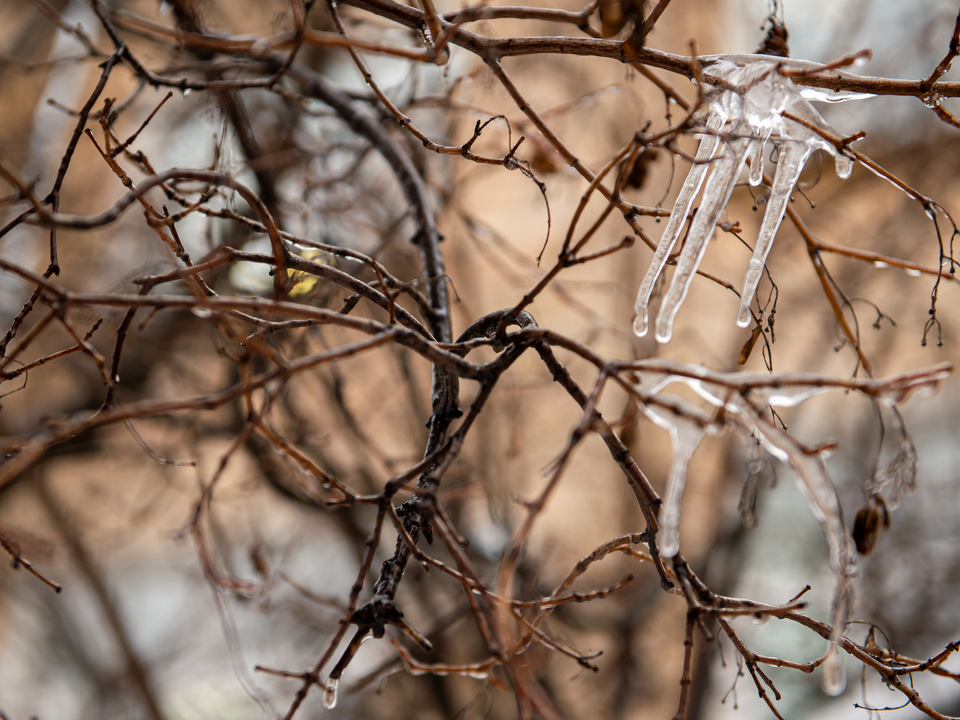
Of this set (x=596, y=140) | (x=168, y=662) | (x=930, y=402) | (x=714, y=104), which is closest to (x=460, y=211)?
(x=714, y=104)

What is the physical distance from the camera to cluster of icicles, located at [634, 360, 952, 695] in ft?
1.10

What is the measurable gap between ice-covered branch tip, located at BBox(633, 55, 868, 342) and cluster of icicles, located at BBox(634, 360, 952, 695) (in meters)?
0.11

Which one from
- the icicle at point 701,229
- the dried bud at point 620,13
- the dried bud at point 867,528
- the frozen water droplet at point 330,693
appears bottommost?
the frozen water droplet at point 330,693

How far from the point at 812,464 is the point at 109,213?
0.38 meters

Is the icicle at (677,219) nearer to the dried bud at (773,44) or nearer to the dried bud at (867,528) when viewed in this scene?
the dried bud at (773,44)

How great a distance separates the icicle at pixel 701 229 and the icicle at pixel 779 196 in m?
0.04

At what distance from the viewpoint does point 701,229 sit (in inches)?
18.5

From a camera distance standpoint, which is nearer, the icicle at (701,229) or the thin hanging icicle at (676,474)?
the thin hanging icicle at (676,474)

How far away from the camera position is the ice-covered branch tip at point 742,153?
470 millimetres

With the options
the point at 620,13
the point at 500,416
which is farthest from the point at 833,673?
the point at 500,416

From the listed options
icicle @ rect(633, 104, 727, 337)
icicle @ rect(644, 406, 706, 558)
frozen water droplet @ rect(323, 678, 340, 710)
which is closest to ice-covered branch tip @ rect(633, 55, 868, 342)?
icicle @ rect(633, 104, 727, 337)

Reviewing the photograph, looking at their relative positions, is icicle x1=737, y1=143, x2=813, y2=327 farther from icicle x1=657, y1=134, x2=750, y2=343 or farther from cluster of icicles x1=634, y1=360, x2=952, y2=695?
cluster of icicles x1=634, y1=360, x2=952, y2=695

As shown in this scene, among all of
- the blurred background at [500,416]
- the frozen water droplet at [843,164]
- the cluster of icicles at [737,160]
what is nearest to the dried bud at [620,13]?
the cluster of icicles at [737,160]

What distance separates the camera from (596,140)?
210 cm
